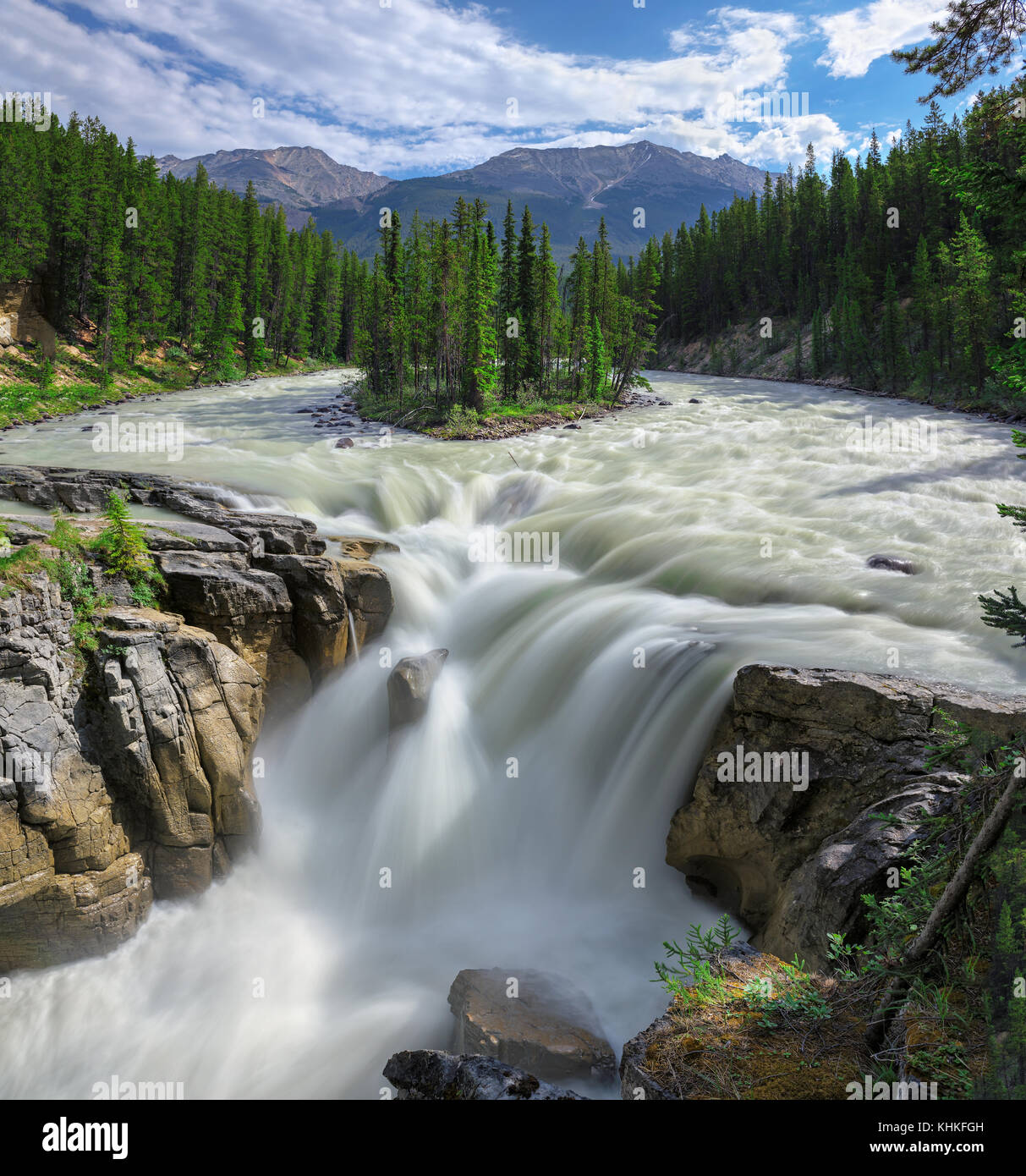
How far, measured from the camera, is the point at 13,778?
739cm

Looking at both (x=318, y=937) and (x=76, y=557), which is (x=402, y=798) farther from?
(x=76, y=557)

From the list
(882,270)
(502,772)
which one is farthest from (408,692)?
(882,270)

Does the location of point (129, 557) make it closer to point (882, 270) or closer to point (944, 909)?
point (944, 909)

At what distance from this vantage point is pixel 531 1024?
659 cm

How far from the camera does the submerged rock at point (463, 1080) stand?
4.21m

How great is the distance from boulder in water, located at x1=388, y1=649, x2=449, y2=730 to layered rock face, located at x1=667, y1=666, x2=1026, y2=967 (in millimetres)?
4569

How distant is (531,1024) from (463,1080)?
2.36 meters

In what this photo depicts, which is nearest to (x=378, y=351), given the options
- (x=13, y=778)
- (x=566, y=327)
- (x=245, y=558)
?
(x=566, y=327)

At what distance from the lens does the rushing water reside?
7.43 metres

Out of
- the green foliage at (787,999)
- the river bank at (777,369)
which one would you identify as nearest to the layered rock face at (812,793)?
the green foliage at (787,999)

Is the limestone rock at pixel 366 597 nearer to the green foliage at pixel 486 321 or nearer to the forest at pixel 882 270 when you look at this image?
the forest at pixel 882 270

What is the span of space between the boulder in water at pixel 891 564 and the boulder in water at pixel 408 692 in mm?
8445

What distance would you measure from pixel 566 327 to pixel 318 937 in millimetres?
52665

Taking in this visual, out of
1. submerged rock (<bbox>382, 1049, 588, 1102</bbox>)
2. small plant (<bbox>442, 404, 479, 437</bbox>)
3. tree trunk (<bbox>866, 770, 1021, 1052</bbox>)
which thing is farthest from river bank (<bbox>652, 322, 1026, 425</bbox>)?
submerged rock (<bbox>382, 1049, 588, 1102</bbox>)
